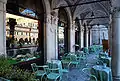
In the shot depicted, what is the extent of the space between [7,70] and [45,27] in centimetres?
539

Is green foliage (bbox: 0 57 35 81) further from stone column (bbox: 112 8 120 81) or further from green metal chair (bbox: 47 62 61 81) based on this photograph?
stone column (bbox: 112 8 120 81)

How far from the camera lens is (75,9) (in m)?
13.0

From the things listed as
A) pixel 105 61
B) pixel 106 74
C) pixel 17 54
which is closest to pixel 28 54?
pixel 17 54

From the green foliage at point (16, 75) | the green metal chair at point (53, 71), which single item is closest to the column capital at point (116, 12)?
the green metal chair at point (53, 71)

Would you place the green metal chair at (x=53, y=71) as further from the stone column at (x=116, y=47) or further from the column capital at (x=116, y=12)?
the column capital at (x=116, y=12)

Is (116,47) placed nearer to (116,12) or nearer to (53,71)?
(116,12)

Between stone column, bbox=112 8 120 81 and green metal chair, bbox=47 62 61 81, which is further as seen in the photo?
green metal chair, bbox=47 62 61 81

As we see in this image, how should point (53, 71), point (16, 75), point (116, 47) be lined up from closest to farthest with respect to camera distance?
point (16, 75), point (116, 47), point (53, 71)

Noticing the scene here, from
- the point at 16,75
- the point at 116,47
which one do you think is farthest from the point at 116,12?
the point at 16,75

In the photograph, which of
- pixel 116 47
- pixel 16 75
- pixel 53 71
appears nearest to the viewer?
pixel 16 75

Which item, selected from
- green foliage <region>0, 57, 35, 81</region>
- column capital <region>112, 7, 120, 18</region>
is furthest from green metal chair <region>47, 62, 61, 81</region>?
column capital <region>112, 7, 120, 18</region>

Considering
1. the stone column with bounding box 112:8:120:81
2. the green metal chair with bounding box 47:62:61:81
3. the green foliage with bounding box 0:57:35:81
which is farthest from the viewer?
the green metal chair with bounding box 47:62:61:81

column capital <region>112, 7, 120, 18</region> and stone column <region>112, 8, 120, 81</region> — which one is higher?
column capital <region>112, 7, 120, 18</region>

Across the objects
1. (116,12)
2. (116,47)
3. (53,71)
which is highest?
(116,12)
